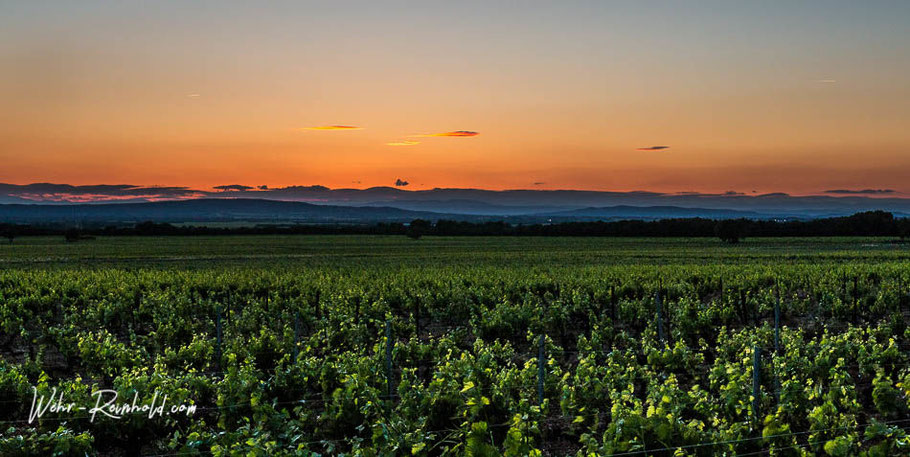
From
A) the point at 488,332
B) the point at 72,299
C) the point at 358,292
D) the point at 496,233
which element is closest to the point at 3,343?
the point at 72,299

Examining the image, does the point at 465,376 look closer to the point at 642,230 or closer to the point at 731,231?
the point at 731,231

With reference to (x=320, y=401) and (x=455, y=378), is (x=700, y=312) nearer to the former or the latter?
(x=455, y=378)

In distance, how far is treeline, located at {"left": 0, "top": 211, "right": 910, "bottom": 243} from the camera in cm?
9606

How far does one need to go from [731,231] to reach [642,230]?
21.8 metres

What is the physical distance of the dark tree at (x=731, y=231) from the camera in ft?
269

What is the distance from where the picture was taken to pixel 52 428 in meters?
7.95

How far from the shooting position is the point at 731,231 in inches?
3282

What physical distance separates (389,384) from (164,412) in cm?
321
